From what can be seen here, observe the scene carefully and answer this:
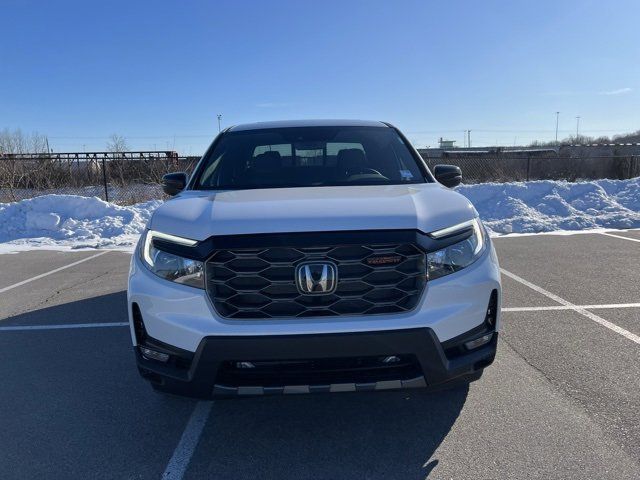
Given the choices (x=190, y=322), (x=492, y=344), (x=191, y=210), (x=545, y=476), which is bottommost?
(x=545, y=476)

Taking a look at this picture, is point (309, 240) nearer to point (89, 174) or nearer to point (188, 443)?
point (188, 443)

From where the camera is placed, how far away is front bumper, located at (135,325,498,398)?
224 centimetres

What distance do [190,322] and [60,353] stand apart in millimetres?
2309

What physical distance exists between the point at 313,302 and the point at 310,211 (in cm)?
49

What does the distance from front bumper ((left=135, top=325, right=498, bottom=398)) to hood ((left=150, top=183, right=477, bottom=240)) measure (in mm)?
529

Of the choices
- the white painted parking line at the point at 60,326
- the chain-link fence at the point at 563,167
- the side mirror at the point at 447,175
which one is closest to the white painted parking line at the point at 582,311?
the side mirror at the point at 447,175

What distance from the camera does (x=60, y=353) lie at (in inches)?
156

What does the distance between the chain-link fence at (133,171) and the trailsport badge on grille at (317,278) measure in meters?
13.1

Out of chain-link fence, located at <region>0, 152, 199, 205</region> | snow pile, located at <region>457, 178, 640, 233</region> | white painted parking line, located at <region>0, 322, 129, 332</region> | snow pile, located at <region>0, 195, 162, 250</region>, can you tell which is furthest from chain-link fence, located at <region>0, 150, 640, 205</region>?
white painted parking line, located at <region>0, 322, 129, 332</region>

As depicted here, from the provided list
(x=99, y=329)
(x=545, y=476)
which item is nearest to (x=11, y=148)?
(x=99, y=329)

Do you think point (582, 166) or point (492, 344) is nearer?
point (492, 344)

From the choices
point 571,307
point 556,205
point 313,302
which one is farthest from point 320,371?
point 556,205

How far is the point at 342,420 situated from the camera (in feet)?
9.39

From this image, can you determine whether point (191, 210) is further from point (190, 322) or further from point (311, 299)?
point (311, 299)
